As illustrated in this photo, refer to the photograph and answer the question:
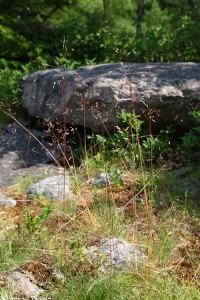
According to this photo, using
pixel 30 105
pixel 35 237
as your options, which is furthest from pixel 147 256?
pixel 30 105

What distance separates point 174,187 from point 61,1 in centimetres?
721

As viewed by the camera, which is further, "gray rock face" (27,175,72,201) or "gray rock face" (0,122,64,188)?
"gray rock face" (0,122,64,188)

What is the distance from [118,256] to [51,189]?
1.65m

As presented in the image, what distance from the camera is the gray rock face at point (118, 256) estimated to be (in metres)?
3.18

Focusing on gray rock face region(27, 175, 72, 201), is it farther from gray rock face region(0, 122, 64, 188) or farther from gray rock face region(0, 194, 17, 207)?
gray rock face region(0, 122, 64, 188)

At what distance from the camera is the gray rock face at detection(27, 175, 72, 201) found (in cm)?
463

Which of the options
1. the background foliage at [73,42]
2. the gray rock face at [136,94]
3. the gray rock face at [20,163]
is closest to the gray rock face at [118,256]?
the gray rock face at [20,163]

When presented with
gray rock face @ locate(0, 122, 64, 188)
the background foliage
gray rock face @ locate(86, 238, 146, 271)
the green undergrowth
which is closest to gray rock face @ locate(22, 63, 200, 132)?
gray rock face @ locate(0, 122, 64, 188)

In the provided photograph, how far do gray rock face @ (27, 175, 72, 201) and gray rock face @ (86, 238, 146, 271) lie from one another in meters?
1.20

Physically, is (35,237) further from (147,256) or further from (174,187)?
(174,187)

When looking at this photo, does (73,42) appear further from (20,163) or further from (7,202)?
(7,202)

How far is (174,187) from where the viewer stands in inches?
191

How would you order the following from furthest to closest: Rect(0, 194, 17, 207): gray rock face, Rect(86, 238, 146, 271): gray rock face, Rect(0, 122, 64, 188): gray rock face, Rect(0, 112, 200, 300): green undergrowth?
Rect(0, 122, 64, 188): gray rock face < Rect(0, 194, 17, 207): gray rock face < Rect(86, 238, 146, 271): gray rock face < Rect(0, 112, 200, 300): green undergrowth

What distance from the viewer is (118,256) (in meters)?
3.27
